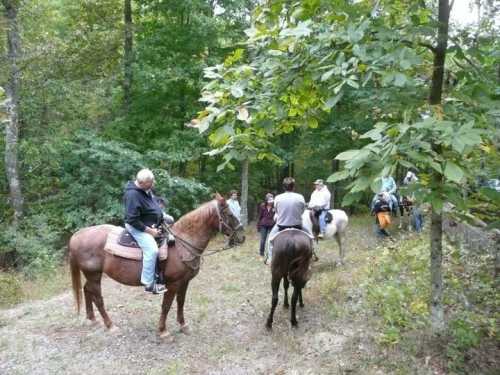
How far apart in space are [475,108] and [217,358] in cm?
453

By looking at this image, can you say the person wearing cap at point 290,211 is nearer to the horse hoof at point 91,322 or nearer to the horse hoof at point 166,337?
the horse hoof at point 166,337

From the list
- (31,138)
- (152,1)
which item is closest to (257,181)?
(152,1)

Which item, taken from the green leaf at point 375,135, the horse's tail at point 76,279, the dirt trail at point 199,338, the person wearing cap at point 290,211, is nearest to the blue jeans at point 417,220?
the dirt trail at point 199,338

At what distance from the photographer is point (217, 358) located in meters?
A: 5.78

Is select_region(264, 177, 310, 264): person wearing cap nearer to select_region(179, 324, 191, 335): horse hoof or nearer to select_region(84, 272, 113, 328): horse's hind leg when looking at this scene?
select_region(179, 324, 191, 335): horse hoof

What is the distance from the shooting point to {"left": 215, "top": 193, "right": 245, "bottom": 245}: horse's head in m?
6.28

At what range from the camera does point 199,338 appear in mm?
6402

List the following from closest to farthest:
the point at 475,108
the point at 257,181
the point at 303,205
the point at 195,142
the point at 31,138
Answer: the point at 475,108 < the point at 303,205 < the point at 31,138 < the point at 195,142 < the point at 257,181

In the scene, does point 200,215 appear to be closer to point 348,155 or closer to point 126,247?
point 126,247

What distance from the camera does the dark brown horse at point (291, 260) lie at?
6355mm

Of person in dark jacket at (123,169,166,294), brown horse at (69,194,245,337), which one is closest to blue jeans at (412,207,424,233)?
brown horse at (69,194,245,337)

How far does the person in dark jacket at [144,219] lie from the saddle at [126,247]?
122 mm

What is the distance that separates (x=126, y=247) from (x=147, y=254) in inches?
17.5

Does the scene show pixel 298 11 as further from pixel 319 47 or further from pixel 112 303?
pixel 112 303
